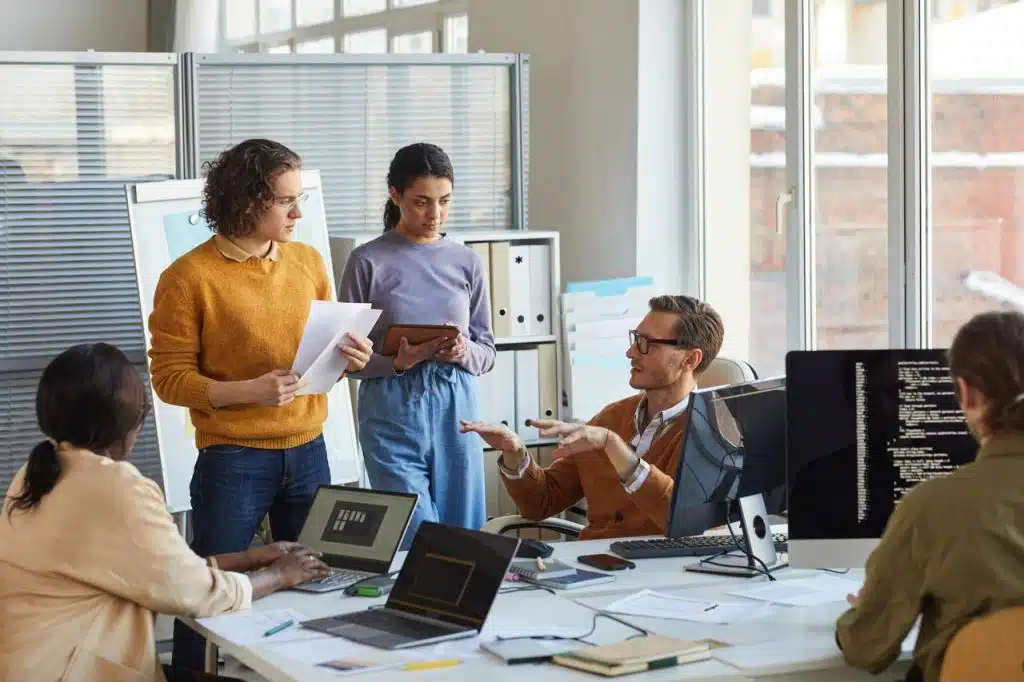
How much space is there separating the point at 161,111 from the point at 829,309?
2308mm

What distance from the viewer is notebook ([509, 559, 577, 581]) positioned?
8.94 feet

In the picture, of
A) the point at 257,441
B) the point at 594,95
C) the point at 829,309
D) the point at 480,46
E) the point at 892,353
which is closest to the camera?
the point at 892,353

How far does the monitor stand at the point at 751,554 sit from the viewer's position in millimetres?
2797

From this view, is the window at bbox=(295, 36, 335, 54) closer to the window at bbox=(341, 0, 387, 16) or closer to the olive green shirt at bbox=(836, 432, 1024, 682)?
the window at bbox=(341, 0, 387, 16)

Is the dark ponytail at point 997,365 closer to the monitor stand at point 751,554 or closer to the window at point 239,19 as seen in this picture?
the monitor stand at point 751,554

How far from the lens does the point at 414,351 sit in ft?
11.7

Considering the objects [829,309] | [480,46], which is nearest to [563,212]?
[480,46]

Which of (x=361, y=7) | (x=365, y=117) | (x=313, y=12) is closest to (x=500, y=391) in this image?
(x=365, y=117)

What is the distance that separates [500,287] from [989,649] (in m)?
3.09

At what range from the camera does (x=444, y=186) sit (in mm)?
3654

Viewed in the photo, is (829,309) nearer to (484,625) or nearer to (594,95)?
(594,95)

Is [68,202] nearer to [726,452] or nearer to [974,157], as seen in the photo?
[726,452]

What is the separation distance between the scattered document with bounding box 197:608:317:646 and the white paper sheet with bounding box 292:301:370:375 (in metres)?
0.76

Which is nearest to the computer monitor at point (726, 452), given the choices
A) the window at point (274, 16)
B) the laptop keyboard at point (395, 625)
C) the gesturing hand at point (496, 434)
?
the gesturing hand at point (496, 434)
